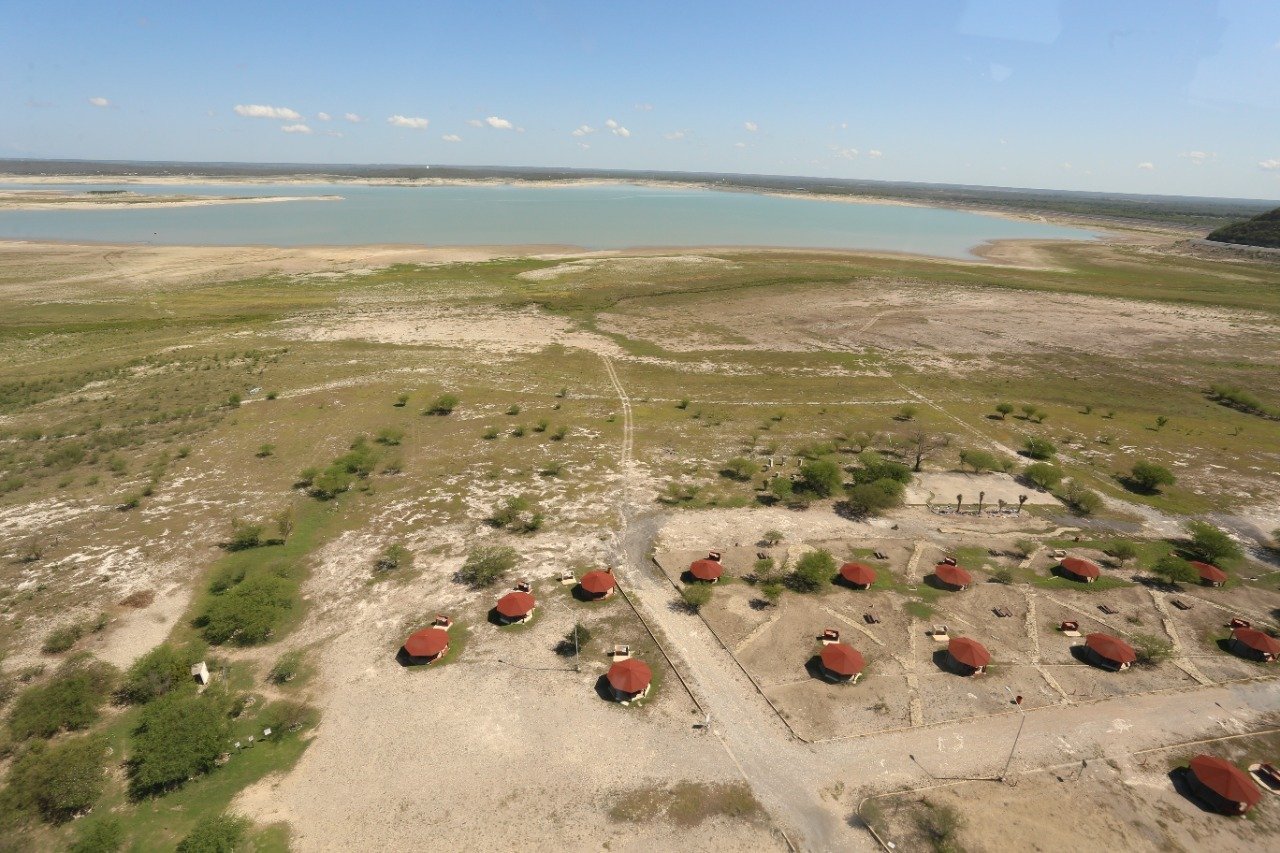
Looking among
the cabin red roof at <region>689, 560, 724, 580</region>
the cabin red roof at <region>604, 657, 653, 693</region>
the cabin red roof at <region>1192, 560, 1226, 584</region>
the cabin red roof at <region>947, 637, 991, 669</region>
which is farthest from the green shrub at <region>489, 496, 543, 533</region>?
the cabin red roof at <region>1192, 560, 1226, 584</region>

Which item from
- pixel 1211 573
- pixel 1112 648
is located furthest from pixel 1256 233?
pixel 1112 648

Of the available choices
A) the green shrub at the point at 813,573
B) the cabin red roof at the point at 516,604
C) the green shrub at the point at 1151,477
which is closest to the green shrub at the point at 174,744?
the cabin red roof at the point at 516,604

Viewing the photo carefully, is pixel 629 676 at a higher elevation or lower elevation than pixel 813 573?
lower

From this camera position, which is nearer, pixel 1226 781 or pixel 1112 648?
pixel 1226 781

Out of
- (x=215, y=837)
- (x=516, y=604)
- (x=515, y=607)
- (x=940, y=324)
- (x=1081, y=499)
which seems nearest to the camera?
(x=215, y=837)

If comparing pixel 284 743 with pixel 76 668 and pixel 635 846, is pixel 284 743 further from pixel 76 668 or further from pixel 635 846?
pixel 635 846

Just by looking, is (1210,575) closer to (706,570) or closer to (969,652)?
(969,652)

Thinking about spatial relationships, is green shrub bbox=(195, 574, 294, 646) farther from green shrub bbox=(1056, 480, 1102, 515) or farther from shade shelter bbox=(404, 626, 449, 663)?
green shrub bbox=(1056, 480, 1102, 515)
